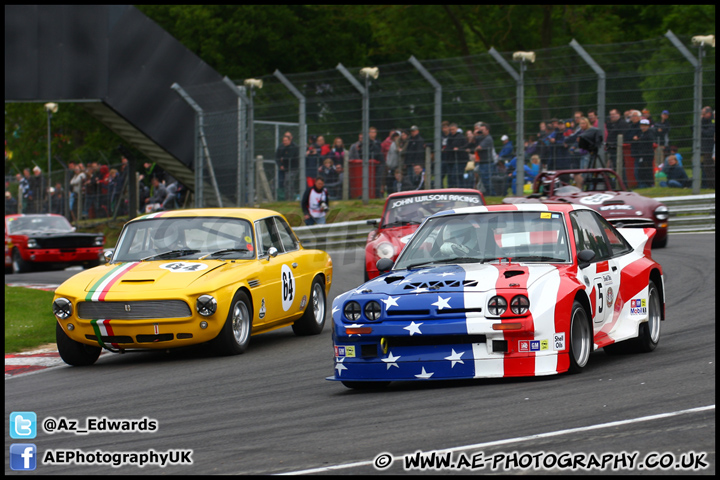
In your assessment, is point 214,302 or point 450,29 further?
point 450,29

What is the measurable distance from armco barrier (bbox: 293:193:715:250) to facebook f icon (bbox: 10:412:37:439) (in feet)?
44.1

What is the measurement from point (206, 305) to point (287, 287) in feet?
5.07

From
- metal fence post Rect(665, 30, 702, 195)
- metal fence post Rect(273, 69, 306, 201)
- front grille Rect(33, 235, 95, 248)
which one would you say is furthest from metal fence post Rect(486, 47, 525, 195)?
front grille Rect(33, 235, 95, 248)

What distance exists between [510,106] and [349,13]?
25.4 m

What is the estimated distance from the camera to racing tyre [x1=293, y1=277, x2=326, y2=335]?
1117 cm

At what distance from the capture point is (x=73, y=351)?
980cm

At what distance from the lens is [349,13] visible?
4500 centimetres

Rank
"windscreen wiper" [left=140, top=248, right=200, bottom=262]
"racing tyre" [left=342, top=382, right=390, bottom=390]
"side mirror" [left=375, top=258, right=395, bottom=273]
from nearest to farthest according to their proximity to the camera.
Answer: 1. "racing tyre" [left=342, top=382, right=390, bottom=390]
2. "side mirror" [left=375, top=258, right=395, bottom=273]
3. "windscreen wiper" [left=140, top=248, right=200, bottom=262]

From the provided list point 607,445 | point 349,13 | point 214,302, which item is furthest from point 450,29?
point 607,445

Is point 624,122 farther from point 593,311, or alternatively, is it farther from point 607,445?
point 607,445

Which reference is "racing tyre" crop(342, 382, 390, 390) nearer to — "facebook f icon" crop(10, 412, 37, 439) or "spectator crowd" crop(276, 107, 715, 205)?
"facebook f icon" crop(10, 412, 37, 439)

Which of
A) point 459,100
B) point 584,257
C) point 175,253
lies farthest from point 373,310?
point 459,100

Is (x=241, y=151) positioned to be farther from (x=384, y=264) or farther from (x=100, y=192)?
(x=384, y=264)

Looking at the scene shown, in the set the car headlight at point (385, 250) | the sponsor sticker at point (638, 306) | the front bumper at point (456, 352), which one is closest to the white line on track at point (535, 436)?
the front bumper at point (456, 352)
